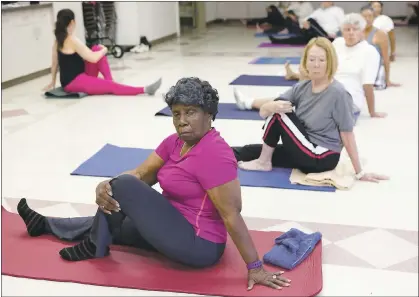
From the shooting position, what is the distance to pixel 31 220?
8.77ft

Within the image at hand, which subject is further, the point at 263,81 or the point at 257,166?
the point at 263,81

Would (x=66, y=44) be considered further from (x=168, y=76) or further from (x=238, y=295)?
(x=238, y=295)

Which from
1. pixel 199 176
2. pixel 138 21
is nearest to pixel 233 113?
pixel 199 176

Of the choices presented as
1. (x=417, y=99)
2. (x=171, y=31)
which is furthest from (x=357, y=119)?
(x=171, y=31)

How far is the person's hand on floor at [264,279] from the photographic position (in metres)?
2.24

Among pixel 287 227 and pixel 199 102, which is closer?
pixel 199 102

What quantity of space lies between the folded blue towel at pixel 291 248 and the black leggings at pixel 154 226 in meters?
0.22

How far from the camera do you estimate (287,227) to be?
114 inches

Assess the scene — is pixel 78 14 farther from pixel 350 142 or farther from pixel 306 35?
pixel 350 142

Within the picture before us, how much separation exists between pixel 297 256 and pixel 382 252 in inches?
16.5

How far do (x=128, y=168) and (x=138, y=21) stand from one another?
6.18 meters

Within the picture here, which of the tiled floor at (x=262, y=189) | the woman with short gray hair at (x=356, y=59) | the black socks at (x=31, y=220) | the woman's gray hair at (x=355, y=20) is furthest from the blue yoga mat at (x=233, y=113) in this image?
the black socks at (x=31, y=220)

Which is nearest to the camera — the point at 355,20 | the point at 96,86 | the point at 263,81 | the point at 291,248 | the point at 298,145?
the point at 291,248

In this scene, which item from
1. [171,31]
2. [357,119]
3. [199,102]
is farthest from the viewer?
[171,31]
